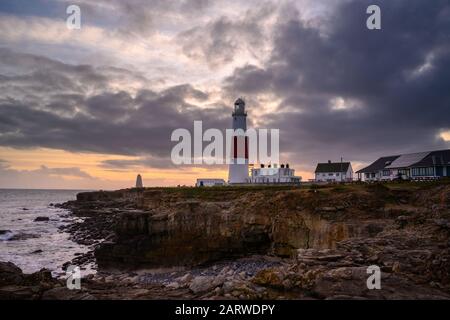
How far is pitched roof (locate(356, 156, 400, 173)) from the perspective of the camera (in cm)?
5331

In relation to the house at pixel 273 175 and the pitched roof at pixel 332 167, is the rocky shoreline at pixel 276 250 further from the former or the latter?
the pitched roof at pixel 332 167

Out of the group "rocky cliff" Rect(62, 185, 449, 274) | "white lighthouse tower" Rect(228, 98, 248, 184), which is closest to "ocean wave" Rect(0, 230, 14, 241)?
"rocky cliff" Rect(62, 185, 449, 274)

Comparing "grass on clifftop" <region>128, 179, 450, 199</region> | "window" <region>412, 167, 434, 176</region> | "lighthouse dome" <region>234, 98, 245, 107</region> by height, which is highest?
"lighthouse dome" <region>234, 98, 245, 107</region>

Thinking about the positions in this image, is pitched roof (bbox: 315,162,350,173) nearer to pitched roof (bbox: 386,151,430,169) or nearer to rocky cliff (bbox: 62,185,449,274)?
pitched roof (bbox: 386,151,430,169)

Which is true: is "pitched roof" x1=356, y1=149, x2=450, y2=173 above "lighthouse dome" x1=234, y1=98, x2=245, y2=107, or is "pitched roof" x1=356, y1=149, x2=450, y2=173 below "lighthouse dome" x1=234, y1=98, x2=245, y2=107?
below

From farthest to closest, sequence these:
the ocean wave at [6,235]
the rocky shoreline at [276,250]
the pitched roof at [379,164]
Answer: the pitched roof at [379,164] < the ocean wave at [6,235] < the rocky shoreline at [276,250]

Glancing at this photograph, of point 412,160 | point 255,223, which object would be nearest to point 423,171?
point 412,160

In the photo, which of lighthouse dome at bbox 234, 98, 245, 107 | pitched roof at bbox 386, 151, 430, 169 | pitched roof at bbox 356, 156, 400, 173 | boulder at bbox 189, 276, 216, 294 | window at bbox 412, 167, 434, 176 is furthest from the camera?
pitched roof at bbox 356, 156, 400, 173

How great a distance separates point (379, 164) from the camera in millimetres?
54594

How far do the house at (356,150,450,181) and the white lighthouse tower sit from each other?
2046cm

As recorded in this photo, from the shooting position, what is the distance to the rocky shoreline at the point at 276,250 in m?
9.77

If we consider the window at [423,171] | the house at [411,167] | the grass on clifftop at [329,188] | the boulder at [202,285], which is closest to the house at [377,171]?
the house at [411,167]

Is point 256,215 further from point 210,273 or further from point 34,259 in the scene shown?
point 34,259

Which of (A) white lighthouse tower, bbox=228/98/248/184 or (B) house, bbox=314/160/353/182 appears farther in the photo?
(B) house, bbox=314/160/353/182
